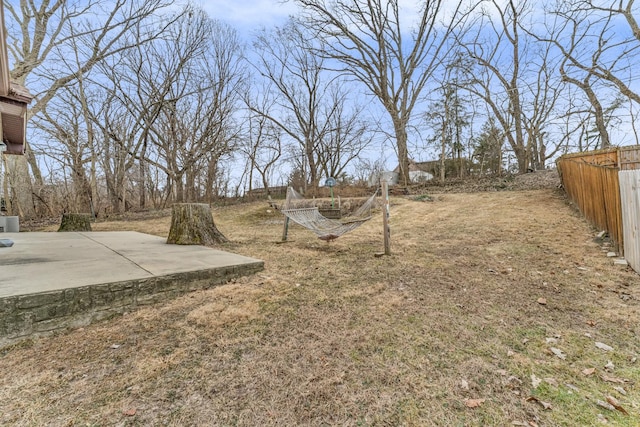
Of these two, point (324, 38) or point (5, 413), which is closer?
point (5, 413)

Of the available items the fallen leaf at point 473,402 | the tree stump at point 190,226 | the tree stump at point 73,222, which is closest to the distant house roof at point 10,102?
the tree stump at point 73,222

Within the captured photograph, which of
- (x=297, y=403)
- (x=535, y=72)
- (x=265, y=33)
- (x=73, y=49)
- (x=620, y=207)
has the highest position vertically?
(x=265, y=33)

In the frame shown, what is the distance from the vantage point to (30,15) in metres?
7.90

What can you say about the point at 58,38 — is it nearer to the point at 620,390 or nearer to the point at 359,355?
the point at 359,355

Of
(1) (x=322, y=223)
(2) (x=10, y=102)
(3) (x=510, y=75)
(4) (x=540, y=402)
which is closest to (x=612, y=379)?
(4) (x=540, y=402)

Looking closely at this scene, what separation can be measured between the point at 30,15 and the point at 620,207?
1373 cm

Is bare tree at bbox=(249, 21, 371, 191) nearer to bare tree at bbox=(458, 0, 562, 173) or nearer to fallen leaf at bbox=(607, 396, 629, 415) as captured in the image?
bare tree at bbox=(458, 0, 562, 173)

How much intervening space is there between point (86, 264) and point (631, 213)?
15.9 feet

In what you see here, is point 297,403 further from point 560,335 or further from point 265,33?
point 265,33

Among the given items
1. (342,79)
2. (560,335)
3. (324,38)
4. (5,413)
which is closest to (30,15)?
(324,38)

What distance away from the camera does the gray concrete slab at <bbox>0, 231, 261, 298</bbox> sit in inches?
69.3

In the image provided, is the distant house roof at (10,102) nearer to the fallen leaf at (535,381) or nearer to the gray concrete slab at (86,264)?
the gray concrete slab at (86,264)

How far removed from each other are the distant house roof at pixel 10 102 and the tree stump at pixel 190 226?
2.14 m

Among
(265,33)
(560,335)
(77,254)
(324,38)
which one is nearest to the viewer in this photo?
(560,335)
